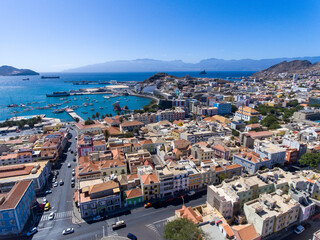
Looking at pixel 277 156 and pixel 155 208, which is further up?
pixel 277 156

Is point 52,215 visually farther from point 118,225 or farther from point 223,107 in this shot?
point 223,107

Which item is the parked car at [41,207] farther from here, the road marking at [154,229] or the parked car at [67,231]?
the road marking at [154,229]

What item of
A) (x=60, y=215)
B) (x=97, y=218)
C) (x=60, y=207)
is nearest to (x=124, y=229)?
(x=97, y=218)

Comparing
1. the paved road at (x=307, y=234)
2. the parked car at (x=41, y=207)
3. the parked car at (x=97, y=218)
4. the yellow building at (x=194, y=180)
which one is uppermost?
the yellow building at (x=194, y=180)

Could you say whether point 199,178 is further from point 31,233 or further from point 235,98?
point 235,98

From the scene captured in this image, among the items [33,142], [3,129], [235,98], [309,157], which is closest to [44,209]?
[33,142]

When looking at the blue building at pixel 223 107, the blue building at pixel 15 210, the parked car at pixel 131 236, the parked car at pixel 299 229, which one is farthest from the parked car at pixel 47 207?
the blue building at pixel 223 107
